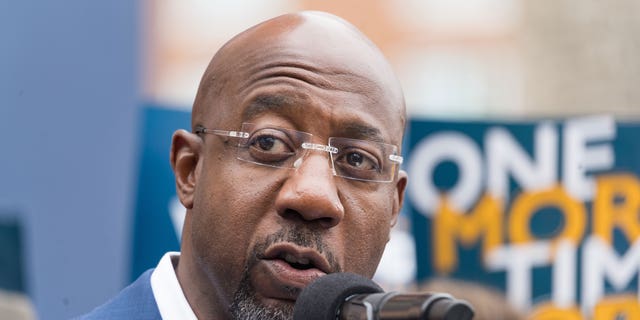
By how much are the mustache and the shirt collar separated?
1.29ft

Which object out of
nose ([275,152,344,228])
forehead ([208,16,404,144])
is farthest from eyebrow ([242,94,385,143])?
nose ([275,152,344,228])

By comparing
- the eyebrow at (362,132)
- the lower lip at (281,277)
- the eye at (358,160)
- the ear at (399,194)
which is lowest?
the lower lip at (281,277)

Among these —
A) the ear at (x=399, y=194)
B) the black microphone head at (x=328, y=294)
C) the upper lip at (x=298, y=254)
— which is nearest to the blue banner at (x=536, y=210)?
the ear at (x=399, y=194)

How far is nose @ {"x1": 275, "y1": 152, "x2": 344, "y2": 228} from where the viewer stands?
10.8ft

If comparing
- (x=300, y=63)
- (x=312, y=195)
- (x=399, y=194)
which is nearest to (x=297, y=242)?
(x=312, y=195)

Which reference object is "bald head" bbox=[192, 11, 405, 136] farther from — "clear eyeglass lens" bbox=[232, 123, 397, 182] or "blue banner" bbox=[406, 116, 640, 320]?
"blue banner" bbox=[406, 116, 640, 320]

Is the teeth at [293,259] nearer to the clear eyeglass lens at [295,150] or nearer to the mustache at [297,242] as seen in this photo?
the mustache at [297,242]

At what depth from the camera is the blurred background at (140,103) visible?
6.87 m

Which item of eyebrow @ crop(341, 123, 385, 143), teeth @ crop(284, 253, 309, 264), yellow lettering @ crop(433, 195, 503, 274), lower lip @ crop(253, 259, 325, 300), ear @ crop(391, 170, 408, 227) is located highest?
eyebrow @ crop(341, 123, 385, 143)

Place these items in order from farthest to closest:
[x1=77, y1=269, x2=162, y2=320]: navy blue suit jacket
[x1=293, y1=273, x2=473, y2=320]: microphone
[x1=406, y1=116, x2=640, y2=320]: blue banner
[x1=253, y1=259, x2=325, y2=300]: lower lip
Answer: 1. [x1=406, y1=116, x2=640, y2=320]: blue banner
2. [x1=77, y1=269, x2=162, y2=320]: navy blue suit jacket
3. [x1=253, y1=259, x2=325, y2=300]: lower lip
4. [x1=293, y1=273, x2=473, y2=320]: microphone

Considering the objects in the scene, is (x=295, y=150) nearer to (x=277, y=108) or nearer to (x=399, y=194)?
(x=277, y=108)

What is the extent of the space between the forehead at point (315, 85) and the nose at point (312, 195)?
137 millimetres

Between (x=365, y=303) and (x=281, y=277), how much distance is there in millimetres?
720

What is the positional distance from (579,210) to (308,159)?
362 cm
